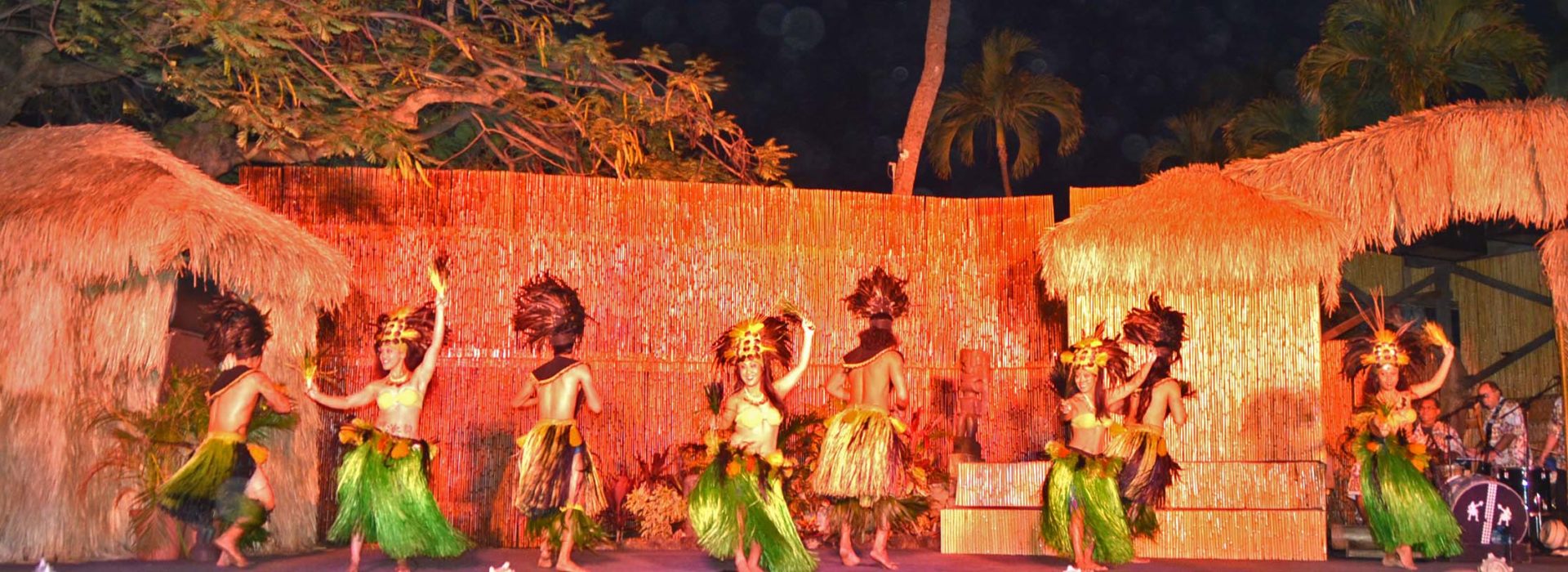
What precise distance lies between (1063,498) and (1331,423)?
11.1ft

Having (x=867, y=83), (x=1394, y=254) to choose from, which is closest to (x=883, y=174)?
(x=867, y=83)

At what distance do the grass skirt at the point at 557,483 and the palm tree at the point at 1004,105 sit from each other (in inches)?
491

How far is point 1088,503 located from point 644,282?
3.29 meters

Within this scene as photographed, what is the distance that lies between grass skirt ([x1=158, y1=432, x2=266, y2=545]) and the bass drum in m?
6.79

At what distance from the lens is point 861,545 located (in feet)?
31.5

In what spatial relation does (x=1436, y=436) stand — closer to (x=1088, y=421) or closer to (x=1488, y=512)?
(x=1488, y=512)

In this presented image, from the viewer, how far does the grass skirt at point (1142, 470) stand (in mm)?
8172

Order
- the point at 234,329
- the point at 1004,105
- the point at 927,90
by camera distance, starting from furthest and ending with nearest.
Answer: the point at 1004,105
the point at 927,90
the point at 234,329

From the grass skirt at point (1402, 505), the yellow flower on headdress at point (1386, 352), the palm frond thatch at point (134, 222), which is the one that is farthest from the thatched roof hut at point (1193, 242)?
the palm frond thatch at point (134, 222)

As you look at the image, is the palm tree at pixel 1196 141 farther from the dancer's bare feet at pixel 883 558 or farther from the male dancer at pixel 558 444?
the male dancer at pixel 558 444

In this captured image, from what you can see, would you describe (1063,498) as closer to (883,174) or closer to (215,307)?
(215,307)

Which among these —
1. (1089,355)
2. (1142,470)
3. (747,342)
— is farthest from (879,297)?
(1142,470)

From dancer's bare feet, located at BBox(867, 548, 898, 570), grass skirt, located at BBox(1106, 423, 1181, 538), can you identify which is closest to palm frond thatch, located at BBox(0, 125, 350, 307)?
dancer's bare feet, located at BBox(867, 548, 898, 570)

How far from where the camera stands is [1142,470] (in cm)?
817
